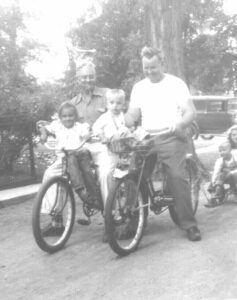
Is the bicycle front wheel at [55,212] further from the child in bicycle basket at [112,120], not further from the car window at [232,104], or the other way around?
the car window at [232,104]

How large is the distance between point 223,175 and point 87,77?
241 centimetres

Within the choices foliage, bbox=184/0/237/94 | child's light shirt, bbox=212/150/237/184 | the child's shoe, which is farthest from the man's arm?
foliage, bbox=184/0/237/94

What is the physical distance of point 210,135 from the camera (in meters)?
23.5

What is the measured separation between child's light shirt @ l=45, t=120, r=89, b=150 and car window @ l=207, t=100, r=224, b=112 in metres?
19.6

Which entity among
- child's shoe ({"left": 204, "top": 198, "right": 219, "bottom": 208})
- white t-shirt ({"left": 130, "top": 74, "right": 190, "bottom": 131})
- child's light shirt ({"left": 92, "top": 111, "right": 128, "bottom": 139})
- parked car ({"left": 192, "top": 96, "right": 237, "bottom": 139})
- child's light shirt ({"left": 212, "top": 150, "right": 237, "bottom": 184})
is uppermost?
white t-shirt ({"left": 130, "top": 74, "right": 190, "bottom": 131})

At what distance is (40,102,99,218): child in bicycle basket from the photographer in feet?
17.3

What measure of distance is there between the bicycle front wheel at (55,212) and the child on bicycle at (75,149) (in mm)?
132

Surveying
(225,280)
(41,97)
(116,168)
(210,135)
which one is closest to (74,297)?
(225,280)

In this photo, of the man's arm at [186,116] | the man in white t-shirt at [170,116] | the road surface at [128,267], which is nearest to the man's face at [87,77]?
the man in white t-shirt at [170,116]

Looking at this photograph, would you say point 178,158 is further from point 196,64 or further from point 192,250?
point 196,64

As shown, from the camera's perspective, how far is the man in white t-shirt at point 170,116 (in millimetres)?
5270

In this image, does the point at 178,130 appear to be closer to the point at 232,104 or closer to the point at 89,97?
the point at 89,97

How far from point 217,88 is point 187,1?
3564 cm

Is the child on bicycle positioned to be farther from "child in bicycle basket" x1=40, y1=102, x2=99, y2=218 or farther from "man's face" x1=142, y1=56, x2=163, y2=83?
"man's face" x1=142, y1=56, x2=163, y2=83
